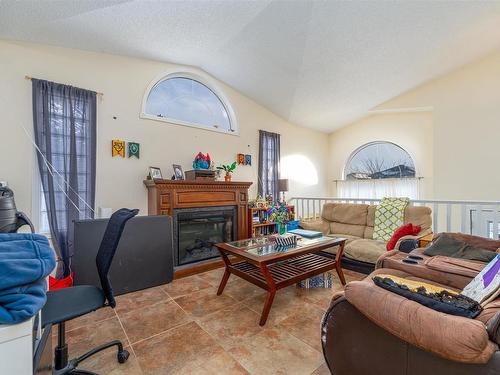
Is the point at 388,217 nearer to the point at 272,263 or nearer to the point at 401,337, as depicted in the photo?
the point at 272,263

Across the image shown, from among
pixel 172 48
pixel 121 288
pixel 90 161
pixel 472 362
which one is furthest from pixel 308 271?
pixel 172 48

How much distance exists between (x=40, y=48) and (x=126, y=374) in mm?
3433

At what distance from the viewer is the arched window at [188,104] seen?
12.0 feet

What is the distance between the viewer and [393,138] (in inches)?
214

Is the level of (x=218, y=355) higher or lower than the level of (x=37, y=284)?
lower

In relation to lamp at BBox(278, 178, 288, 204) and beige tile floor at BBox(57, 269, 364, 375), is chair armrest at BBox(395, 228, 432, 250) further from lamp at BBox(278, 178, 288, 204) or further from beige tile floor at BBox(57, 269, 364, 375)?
lamp at BBox(278, 178, 288, 204)

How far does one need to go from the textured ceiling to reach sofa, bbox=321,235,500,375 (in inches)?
117

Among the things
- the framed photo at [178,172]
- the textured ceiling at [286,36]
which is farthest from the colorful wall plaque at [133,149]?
the textured ceiling at [286,36]

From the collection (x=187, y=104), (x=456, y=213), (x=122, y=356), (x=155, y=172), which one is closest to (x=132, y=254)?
(x=155, y=172)

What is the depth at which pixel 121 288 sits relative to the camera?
261 cm

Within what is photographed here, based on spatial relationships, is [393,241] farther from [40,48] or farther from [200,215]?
[40,48]

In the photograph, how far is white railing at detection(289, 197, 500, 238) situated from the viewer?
9.84 feet

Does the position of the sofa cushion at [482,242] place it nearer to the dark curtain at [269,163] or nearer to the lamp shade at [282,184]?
the lamp shade at [282,184]

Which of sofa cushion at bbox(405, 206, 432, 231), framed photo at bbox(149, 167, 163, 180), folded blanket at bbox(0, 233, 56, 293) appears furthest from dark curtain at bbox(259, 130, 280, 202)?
folded blanket at bbox(0, 233, 56, 293)
